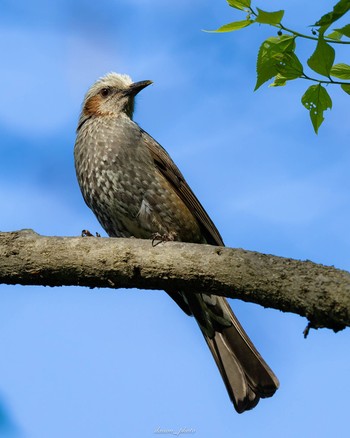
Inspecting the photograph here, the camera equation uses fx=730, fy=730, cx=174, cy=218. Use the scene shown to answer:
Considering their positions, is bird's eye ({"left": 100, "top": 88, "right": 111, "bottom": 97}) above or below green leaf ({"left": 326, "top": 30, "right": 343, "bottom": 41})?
above

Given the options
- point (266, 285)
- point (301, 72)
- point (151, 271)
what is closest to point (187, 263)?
point (151, 271)

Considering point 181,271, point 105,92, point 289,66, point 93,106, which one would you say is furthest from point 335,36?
point 105,92

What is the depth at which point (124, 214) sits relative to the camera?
215 inches

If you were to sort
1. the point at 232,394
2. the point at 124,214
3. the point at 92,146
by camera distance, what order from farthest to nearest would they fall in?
the point at 92,146 → the point at 124,214 → the point at 232,394

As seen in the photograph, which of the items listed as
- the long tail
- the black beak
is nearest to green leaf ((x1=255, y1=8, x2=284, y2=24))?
the long tail

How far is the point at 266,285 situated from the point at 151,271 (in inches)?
24.3

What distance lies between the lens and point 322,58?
268 cm

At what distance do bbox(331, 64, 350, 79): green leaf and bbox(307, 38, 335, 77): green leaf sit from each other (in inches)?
5.9

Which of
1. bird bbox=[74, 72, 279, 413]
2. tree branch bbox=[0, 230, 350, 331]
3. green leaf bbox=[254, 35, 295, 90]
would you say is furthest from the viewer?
bird bbox=[74, 72, 279, 413]

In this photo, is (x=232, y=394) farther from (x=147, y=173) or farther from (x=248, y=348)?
(x=147, y=173)

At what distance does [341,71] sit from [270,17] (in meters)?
0.41

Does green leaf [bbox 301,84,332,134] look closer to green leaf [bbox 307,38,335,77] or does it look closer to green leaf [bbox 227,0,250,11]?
green leaf [bbox 307,38,335,77]

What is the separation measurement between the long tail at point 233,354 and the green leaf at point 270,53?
8.53ft

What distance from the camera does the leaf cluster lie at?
8.71ft
